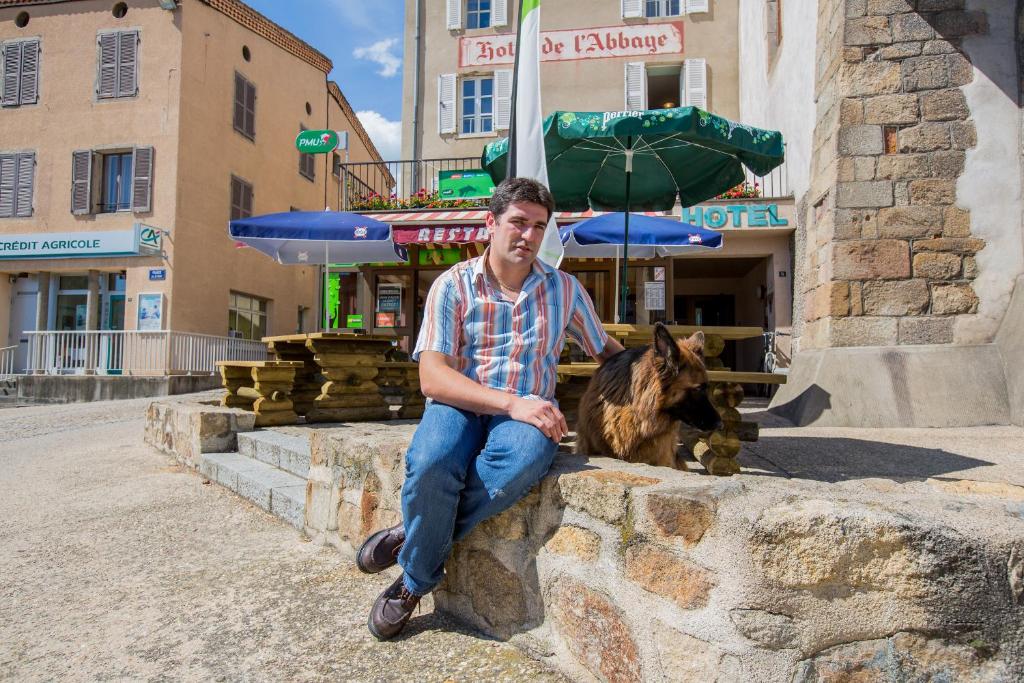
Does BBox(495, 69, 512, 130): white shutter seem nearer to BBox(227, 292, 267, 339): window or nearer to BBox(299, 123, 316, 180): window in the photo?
BBox(227, 292, 267, 339): window

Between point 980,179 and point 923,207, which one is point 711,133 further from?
point 980,179

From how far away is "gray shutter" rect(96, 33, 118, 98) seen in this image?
51.5 ft

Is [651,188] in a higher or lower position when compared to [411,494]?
higher

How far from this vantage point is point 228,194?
16.8 m

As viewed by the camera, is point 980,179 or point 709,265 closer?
point 980,179

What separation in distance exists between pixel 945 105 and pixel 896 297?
194 cm

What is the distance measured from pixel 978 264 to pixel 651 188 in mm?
3195

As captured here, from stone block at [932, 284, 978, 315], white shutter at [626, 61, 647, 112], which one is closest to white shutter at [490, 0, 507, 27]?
white shutter at [626, 61, 647, 112]

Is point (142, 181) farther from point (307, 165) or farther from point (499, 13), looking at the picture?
point (499, 13)

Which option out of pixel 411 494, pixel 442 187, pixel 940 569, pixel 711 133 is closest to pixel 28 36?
pixel 442 187

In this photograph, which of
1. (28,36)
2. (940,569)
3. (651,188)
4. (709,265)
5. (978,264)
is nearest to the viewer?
(940,569)

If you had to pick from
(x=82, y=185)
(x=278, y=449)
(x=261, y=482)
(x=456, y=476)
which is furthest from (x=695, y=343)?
(x=82, y=185)

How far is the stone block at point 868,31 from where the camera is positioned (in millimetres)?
5926

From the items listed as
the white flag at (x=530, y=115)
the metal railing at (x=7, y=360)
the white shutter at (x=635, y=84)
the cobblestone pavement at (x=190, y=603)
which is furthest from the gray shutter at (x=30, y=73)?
the white flag at (x=530, y=115)
